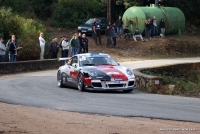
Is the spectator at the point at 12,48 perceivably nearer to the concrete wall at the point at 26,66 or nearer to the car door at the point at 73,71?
the concrete wall at the point at 26,66

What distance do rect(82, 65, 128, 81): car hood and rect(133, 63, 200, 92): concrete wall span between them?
1.24 metres

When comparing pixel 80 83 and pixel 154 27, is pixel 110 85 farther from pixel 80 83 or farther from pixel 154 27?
pixel 154 27

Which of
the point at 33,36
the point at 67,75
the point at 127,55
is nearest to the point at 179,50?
the point at 127,55

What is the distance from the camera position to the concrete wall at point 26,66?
29828mm

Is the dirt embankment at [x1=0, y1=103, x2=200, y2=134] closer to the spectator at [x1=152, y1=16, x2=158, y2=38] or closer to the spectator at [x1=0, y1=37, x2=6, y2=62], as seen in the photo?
the spectator at [x1=0, y1=37, x2=6, y2=62]

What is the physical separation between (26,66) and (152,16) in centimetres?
2069

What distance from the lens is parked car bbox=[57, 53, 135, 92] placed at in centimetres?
1964

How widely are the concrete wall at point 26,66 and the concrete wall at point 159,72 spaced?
7.89 metres

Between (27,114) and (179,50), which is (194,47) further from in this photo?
(27,114)

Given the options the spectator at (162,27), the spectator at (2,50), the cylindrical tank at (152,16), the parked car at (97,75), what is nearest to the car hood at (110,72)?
the parked car at (97,75)

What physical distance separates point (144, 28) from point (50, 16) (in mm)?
14310

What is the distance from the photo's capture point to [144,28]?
48.9m

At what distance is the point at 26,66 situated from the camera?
31531 millimetres

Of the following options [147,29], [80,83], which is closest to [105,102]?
[80,83]
